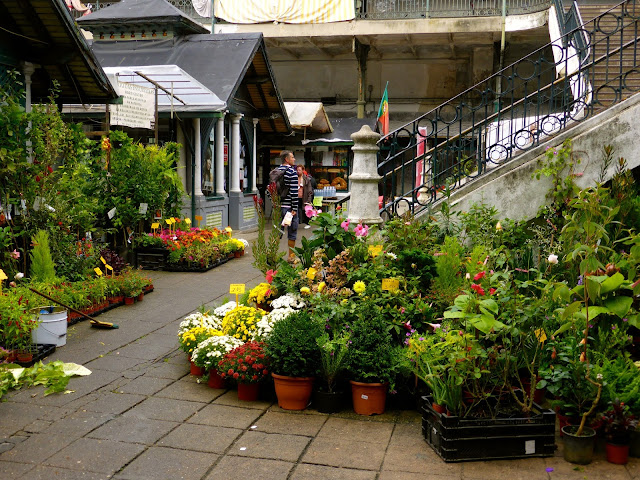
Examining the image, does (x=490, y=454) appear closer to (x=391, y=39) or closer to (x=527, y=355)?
(x=527, y=355)

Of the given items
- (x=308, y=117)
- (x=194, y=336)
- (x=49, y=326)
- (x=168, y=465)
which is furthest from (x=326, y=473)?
(x=308, y=117)

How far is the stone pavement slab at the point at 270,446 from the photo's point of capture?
14.1 feet

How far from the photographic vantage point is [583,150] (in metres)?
7.45

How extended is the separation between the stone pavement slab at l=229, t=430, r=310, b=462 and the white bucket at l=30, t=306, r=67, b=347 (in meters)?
2.79

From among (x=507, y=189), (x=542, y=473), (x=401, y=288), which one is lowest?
(x=542, y=473)

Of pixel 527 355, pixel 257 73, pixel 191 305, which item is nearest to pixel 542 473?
pixel 527 355

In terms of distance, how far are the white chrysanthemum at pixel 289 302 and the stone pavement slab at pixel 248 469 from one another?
6.64 feet

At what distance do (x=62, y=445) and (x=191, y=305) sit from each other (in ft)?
14.0

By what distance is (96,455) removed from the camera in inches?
167

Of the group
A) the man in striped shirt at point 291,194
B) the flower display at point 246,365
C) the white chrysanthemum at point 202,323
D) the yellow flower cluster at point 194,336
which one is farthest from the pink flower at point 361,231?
the man in striped shirt at point 291,194

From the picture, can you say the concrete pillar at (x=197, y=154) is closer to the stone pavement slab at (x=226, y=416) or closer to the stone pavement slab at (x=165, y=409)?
the stone pavement slab at (x=165, y=409)

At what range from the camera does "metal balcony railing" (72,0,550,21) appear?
2141cm

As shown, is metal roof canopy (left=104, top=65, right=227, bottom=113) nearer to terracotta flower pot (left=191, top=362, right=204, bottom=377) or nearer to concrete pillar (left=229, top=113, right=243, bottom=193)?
Result: concrete pillar (left=229, top=113, right=243, bottom=193)

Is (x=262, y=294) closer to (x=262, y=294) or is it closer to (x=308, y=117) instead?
(x=262, y=294)
